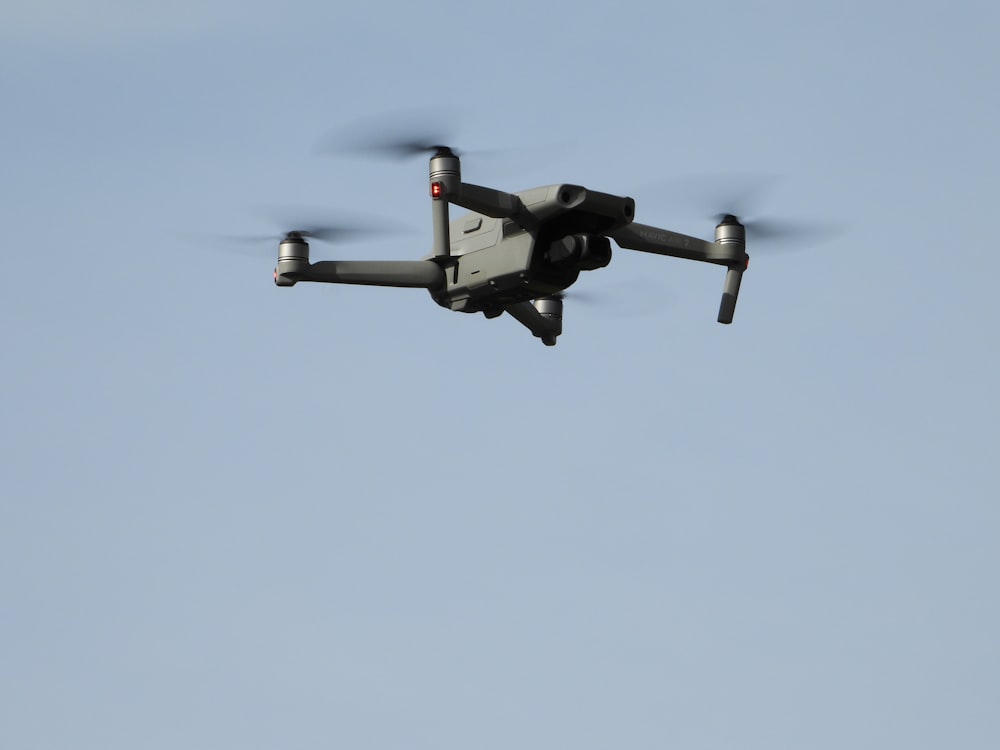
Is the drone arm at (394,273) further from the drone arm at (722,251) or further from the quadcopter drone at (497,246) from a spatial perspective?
the drone arm at (722,251)

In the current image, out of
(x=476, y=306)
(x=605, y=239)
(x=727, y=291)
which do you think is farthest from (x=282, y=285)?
(x=727, y=291)

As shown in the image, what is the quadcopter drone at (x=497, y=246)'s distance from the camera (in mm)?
38250

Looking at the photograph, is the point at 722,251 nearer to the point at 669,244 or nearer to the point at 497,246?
the point at 669,244

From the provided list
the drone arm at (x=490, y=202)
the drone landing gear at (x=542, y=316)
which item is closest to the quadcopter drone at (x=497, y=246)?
the drone arm at (x=490, y=202)

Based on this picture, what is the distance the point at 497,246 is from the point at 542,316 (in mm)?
5990

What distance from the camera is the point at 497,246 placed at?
129 feet

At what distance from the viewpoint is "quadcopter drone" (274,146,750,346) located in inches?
1506

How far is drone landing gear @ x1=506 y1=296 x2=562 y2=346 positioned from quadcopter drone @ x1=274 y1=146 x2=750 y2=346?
5.96ft

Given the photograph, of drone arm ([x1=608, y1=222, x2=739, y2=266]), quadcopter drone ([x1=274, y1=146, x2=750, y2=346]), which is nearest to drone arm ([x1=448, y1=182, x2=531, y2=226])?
quadcopter drone ([x1=274, y1=146, x2=750, y2=346])

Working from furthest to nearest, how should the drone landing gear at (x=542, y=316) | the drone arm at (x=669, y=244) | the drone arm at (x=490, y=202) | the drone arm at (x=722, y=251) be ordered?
1. the drone landing gear at (x=542, y=316)
2. the drone arm at (x=722, y=251)
3. the drone arm at (x=669, y=244)
4. the drone arm at (x=490, y=202)

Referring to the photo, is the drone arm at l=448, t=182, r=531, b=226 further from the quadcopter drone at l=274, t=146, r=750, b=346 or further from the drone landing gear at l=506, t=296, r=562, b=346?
the drone landing gear at l=506, t=296, r=562, b=346

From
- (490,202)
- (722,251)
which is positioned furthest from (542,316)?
(490,202)

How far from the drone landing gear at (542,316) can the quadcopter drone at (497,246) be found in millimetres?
1817

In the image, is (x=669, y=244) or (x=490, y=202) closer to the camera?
(x=490, y=202)
